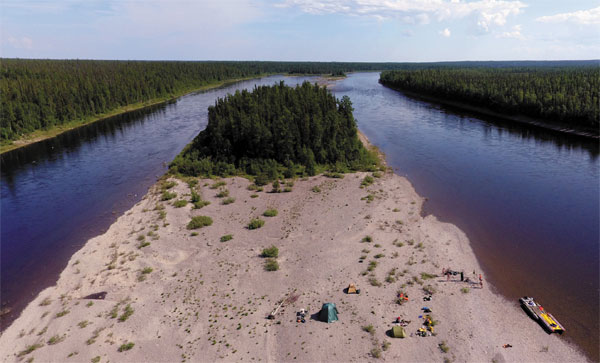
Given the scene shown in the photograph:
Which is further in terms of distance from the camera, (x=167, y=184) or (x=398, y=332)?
(x=167, y=184)

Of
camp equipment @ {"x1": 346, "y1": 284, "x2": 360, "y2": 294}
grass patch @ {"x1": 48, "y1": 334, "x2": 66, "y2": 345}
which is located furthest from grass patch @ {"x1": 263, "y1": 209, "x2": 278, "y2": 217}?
grass patch @ {"x1": 48, "y1": 334, "x2": 66, "y2": 345}

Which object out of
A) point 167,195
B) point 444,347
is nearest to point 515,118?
point 167,195

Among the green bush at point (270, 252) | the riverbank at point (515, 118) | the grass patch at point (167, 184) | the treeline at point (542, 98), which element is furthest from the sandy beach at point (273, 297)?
the treeline at point (542, 98)

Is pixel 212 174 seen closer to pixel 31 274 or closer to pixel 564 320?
pixel 31 274

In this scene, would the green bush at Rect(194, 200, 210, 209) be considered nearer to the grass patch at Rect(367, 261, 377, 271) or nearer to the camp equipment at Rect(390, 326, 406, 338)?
the grass patch at Rect(367, 261, 377, 271)

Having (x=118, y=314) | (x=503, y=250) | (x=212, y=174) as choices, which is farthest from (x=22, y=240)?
(x=503, y=250)

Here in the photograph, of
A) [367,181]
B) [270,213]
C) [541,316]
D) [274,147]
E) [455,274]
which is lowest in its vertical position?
[541,316]

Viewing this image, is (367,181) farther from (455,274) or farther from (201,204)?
(201,204)
